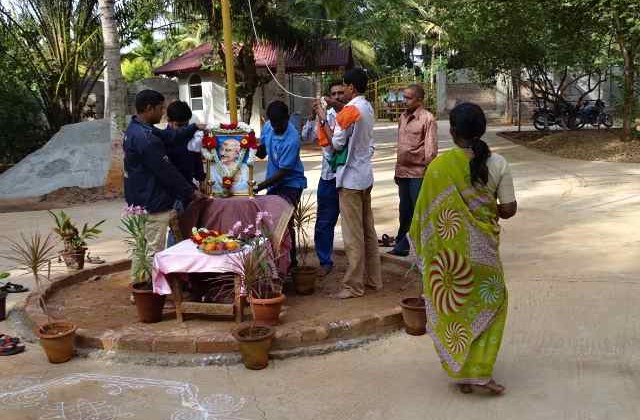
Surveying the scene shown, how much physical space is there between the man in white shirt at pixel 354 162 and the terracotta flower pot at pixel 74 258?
9.40 feet

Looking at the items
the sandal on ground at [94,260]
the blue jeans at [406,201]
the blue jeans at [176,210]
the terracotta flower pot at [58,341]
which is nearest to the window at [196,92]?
the sandal on ground at [94,260]

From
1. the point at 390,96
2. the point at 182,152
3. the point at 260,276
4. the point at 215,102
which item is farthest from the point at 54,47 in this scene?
the point at 390,96

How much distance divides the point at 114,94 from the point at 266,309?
374 inches

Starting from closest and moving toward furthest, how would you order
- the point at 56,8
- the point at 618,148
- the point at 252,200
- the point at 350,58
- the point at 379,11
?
the point at 252,200 < the point at 618,148 < the point at 56,8 < the point at 350,58 < the point at 379,11

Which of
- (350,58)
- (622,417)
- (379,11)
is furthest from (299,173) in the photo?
(379,11)

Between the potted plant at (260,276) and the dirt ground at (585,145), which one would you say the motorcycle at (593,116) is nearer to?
the dirt ground at (585,145)

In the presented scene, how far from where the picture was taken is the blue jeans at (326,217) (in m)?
5.82

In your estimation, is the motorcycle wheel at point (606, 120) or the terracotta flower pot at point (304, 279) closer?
the terracotta flower pot at point (304, 279)

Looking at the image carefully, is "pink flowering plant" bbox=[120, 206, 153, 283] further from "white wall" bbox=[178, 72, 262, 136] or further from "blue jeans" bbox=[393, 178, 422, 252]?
"white wall" bbox=[178, 72, 262, 136]

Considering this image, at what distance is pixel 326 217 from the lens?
19.5 feet

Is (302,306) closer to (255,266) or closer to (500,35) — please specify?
(255,266)

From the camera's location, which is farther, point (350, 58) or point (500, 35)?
point (350, 58)

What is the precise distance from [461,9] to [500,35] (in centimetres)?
149

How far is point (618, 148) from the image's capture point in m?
15.6
